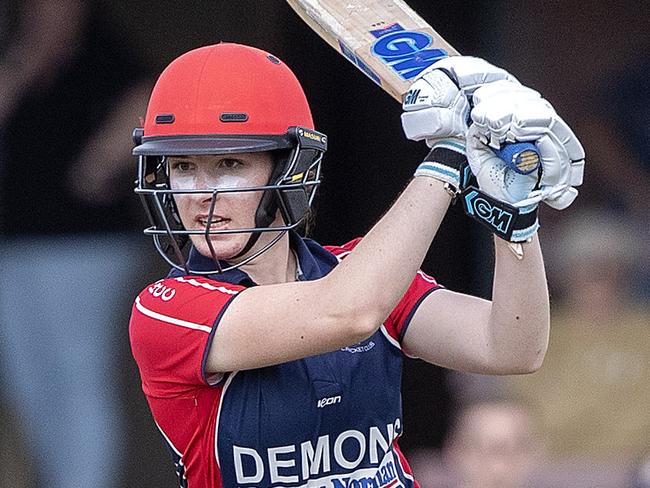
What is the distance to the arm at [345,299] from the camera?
2131 millimetres

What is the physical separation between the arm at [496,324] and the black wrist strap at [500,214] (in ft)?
0.19

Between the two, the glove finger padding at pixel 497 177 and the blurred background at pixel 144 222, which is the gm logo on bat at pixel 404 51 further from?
the blurred background at pixel 144 222

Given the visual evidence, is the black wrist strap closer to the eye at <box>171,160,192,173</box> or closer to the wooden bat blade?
the wooden bat blade

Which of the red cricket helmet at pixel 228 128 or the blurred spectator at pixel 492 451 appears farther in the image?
the blurred spectator at pixel 492 451

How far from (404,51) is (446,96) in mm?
349

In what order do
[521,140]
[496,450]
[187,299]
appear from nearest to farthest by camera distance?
[521,140], [187,299], [496,450]

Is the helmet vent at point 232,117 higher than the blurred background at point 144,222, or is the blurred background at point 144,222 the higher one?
the helmet vent at point 232,117

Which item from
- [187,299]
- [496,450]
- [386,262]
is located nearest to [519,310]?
[386,262]

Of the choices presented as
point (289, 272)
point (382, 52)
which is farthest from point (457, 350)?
point (382, 52)

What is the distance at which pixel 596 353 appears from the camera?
4.23 metres

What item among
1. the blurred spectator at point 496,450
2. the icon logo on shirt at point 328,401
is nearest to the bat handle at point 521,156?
the icon logo on shirt at point 328,401

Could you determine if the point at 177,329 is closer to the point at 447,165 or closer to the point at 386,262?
the point at 386,262

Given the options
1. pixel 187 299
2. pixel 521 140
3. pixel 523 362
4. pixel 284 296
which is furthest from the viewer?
pixel 523 362

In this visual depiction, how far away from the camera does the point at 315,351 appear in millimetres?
2199
